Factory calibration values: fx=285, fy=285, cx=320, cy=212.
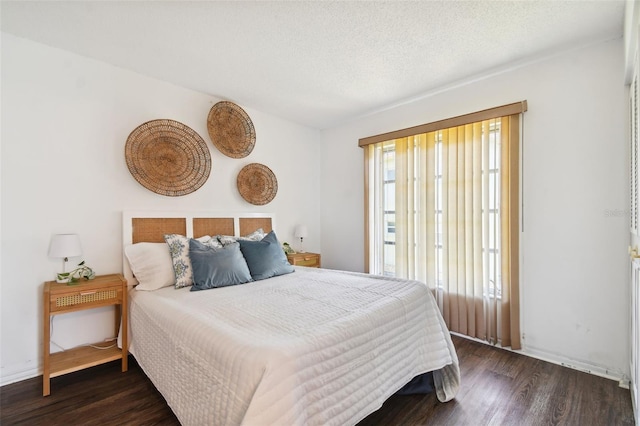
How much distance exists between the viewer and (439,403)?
1910 millimetres

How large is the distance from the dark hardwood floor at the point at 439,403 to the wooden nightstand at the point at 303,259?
184 cm

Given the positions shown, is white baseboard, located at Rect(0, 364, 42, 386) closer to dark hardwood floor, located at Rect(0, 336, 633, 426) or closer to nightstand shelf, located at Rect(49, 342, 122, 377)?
dark hardwood floor, located at Rect(0, 336, 633, 426)

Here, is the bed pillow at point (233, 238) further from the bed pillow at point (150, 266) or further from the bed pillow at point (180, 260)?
the bed pillow at point (150, 266)

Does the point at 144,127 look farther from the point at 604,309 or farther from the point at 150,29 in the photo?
the point at 604,309

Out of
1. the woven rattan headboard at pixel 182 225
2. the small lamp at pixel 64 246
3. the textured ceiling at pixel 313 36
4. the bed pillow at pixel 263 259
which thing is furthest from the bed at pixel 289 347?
the textured ceiling at pixel 313 36

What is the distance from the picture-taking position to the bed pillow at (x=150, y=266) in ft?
7.92

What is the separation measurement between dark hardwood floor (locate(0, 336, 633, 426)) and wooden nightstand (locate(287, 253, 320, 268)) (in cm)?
184

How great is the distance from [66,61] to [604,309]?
4.78 meters

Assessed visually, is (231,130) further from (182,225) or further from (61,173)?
(61,173)

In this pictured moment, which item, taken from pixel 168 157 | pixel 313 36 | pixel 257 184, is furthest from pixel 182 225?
pixel 313 36

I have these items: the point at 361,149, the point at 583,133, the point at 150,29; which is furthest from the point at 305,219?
the point at 583,133

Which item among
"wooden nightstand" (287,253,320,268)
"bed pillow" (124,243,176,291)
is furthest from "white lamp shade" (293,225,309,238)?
"bed pillow" (124,243,176,291)

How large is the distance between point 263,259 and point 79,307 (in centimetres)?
141

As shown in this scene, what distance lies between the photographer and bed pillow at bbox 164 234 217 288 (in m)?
A: 2.42
